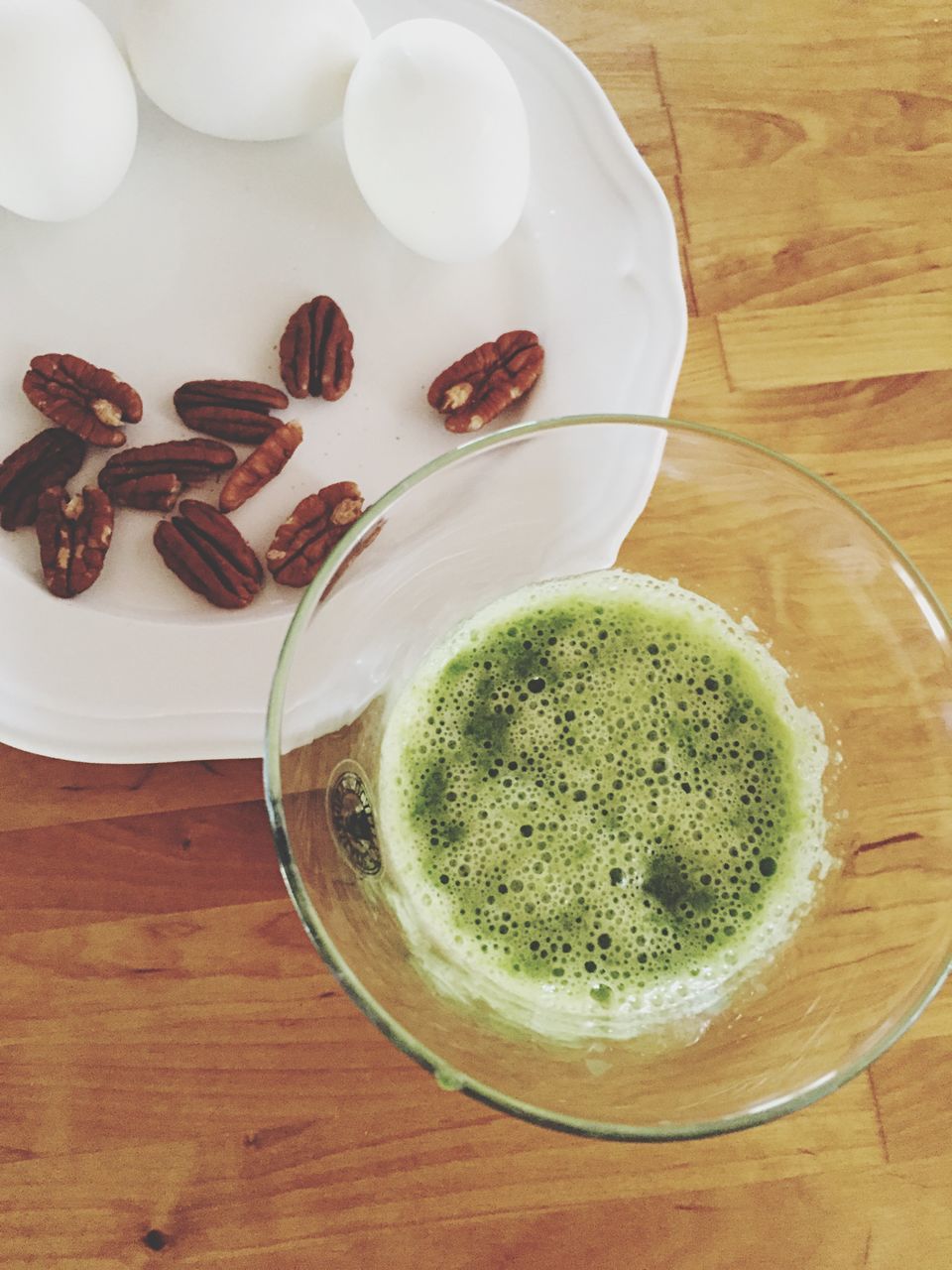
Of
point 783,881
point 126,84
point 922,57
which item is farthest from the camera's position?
point 922,57

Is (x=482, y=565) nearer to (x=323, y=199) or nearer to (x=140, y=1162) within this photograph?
(x=323, y=199)

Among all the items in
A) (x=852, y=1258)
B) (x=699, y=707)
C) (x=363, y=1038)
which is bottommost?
(x=852, y=1258)

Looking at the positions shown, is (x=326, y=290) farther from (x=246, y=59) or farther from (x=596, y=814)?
(x=596, y=814)

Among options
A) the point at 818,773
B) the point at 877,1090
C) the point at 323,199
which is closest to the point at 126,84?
the point at 323,199

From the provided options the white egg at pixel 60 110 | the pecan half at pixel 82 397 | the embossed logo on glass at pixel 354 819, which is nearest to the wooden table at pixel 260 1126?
the embossed logo on glass at pixel 354 819

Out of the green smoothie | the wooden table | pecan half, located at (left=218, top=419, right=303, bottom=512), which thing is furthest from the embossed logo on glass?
pecan half, located at (left=218, top=419, right=303, bottom=512)

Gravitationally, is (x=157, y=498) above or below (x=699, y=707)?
above

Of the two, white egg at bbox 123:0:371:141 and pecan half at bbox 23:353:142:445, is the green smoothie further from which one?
white egg at bbox 123:0:371:141
